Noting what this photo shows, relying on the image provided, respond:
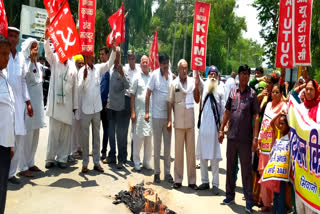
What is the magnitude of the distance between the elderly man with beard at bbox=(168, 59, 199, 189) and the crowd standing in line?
0.02 meters

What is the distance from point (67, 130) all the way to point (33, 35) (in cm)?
1010

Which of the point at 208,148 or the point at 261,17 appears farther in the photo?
the point at 261,17

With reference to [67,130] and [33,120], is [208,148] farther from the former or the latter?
[33,120]

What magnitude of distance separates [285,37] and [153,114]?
244 cm

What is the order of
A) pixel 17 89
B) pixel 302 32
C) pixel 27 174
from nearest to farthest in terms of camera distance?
pixel 17 89 → pixel 302 32 → pixel 27 174

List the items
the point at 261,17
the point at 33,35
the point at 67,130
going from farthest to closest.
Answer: the point at 261,17 < the point at 33,35 < the point at 67,130

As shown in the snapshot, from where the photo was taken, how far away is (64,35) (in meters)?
5.73

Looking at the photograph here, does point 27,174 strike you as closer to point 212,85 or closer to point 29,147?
point 29,147

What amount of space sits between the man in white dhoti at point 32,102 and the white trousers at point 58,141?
26cm

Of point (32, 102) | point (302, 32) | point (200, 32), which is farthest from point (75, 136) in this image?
point (302, 32)

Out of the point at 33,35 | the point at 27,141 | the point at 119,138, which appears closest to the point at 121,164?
the point at 119,138

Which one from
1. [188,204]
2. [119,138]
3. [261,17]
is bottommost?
[188,204]

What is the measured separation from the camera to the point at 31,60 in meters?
5.70

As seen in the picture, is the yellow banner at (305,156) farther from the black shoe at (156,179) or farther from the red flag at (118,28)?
the red flag at (118,28)
